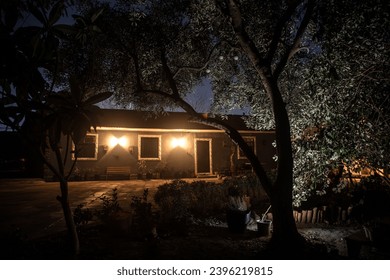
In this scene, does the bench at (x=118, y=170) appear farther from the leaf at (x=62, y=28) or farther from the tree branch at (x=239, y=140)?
the leaf at (x=62, y=28)

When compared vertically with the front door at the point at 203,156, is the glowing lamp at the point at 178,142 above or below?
above

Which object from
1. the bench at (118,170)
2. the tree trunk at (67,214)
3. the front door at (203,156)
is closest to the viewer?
the tree trunk at (67,214)

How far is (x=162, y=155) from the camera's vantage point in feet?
63.7

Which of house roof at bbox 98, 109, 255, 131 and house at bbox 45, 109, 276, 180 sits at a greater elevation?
house roof at bbox 98, 109, 255, 131

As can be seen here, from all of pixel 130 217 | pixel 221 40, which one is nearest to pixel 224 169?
pixel 221 40

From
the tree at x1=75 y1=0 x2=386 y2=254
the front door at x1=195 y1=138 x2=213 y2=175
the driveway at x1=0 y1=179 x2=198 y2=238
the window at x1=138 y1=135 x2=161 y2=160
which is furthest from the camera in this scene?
the front door at x1=195 y1=138 x2=213 y2=175

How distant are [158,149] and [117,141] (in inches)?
116

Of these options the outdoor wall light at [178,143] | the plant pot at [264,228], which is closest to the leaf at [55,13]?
the plant pot at [264,228]

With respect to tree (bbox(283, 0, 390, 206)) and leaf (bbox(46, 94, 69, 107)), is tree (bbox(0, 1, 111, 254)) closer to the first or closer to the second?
leaf (bbox(46, 94, 69, 107))

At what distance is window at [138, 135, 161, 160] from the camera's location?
1916 centimetres

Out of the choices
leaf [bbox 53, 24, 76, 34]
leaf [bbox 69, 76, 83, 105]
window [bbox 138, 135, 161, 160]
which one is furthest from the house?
leaf [bbox 53, 24, 76, 34]

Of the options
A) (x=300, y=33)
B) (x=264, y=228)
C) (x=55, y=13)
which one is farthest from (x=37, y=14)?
(x=264, y=228)

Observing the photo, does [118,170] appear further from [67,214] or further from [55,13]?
[55,13]

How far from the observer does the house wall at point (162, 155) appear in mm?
18062
